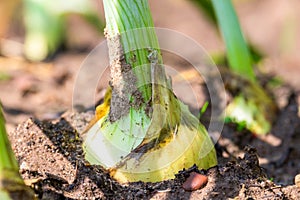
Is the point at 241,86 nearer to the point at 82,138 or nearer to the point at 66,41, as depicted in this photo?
the point at 82,138

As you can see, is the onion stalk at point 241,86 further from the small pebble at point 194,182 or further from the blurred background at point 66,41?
the small pebble at point 194,182

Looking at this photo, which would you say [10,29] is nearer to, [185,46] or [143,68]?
[185,46]

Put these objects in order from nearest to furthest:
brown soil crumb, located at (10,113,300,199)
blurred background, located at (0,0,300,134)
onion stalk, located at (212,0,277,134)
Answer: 1. brown soil crumb, located at (10,113,300,199)
2. onion stalk, located at (212,0,277,134)
3. blurred background, located at (0,0,300,134)

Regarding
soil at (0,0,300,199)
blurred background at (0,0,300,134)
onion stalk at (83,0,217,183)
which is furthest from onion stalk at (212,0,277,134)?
onion stalk at (83,0,217,183)

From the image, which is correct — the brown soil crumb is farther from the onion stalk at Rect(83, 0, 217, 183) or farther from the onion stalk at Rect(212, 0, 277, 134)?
the onion stalk at Rect(212, 0, 277, 134)

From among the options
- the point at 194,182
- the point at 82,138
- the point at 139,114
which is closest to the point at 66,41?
the point at 82,138

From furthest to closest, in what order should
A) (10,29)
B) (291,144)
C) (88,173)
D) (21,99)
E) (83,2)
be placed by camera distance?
1. (10,29)
2. (83,2)
3. (21,99)
4. (291,144)
5. (88,173)

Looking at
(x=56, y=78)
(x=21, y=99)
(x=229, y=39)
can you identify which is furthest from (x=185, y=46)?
(x=229, y=39)

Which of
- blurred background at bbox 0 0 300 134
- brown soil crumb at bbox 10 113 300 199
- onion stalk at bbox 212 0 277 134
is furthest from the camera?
blurred background at bbox 0 0 300 134
